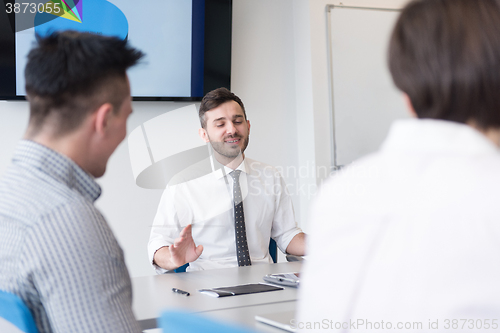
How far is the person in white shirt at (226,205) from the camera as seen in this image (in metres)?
2.23

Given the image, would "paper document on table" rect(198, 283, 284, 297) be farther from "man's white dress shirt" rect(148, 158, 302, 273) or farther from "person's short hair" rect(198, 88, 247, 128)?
"person's short hair" rect(198, 88, 247, 128)

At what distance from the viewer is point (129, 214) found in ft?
10.3

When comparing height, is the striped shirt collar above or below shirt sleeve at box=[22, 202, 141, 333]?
above

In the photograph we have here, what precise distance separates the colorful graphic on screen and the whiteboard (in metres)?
1.51

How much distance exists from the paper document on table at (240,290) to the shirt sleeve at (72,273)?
652 mm

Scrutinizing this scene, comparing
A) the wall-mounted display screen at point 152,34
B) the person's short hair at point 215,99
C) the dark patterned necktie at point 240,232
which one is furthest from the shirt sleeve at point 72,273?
the wall-mounted display screen at point 152,34

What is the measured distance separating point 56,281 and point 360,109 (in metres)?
2.99

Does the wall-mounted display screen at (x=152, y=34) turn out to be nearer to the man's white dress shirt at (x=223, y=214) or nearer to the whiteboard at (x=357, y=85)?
the whiteboard at (x=357, y=85)

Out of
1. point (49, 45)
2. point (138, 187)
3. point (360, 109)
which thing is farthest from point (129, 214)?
point (49, 45)

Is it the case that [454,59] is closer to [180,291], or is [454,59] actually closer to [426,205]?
[426,205]

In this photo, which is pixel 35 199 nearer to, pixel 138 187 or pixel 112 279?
pixel 112 279

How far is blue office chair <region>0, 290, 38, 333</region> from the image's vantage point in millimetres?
785

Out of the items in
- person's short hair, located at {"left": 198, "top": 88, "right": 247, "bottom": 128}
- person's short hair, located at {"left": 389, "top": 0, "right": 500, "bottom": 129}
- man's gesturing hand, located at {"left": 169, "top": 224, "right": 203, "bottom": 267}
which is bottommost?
man's gesturing hand, located at {"left": 169, "top": 224, "right": 203, "bottom": 267}
